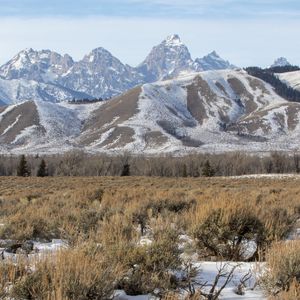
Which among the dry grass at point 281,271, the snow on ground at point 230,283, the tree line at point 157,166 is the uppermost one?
the dry grass at point 281,271

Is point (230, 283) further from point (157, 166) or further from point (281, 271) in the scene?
point (157, 166)

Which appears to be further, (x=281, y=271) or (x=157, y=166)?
(x=157, y=166)

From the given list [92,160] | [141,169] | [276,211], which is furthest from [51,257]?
[92,160]

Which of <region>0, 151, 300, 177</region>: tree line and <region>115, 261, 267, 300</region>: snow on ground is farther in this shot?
<region>0, 151, 300, 177</region>: tree line

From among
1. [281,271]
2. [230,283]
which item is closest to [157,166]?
[230,283]

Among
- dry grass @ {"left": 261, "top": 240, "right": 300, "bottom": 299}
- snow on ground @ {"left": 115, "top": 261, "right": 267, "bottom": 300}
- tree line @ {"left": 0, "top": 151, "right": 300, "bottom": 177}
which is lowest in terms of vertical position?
tree line @ {"left": 0, "top": 151, "right": 300, "bottom": 177}

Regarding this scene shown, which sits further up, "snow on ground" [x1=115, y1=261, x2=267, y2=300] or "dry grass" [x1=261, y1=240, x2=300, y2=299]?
"dry grass" [x1=261, y1=240, x2=300, y2=299]

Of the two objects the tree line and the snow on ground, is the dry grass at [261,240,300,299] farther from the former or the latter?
the tree line

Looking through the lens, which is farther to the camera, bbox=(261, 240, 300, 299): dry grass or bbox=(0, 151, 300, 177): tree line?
bbox=(0, 151, 300, 177): tree line

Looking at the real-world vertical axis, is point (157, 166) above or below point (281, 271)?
below

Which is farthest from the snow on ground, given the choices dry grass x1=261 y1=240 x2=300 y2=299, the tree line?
the tree line

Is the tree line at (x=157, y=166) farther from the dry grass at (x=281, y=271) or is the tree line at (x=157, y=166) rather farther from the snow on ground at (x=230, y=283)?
the dry grass at (x=281, y=271)

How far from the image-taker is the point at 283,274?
573cm

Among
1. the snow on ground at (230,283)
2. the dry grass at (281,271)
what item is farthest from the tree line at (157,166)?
the dry grass at (281,271)
